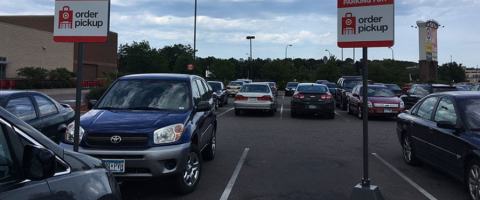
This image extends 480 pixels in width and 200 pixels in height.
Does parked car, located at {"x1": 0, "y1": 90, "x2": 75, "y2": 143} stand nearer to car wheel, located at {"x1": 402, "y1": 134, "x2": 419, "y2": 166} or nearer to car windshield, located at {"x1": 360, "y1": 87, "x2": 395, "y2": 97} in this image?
car wheel, located at {"x1": 402, "y1": 134, "x2": 419, "y2": 166}

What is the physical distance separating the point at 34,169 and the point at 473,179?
5.14 meters

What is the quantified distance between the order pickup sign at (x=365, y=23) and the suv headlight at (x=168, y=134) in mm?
2472

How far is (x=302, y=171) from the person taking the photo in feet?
23.1

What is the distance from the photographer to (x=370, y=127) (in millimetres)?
13766

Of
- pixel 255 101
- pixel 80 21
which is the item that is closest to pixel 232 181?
pixel 80 21

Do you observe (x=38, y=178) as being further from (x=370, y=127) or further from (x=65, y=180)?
(x=370, y=127)

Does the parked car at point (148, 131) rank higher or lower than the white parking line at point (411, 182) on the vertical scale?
higher

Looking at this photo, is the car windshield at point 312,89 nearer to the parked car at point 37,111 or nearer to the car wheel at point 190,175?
the parked car at point 37,111

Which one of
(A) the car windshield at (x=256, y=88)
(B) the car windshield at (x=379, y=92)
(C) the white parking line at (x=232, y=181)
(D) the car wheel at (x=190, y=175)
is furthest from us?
(A) the car windshield at (x=256, y=88)

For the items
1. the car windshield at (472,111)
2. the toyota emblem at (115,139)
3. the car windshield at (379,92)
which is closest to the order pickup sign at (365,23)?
the car windshield at (472,111)

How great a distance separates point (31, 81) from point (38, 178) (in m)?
36.8

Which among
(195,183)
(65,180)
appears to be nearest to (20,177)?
(65,180)

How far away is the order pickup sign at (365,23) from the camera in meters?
4.89

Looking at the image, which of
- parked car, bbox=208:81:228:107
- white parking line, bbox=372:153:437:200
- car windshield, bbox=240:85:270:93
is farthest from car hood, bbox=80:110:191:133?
parked car, bbox=208:81:228:107
